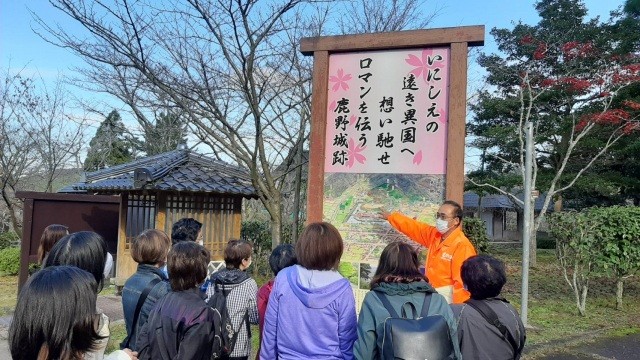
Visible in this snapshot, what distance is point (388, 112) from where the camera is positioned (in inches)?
181

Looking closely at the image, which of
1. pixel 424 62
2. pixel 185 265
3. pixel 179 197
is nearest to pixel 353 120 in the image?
pixel 424 62

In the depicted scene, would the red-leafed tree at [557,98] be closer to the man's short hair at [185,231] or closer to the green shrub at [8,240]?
the man's short hair at [185,231]

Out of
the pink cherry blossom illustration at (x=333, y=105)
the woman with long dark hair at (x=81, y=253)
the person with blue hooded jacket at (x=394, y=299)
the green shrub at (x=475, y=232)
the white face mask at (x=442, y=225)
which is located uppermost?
the pink cherry blossom illustration at (x=333, y=105)

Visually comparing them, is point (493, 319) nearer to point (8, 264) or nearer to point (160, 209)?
point (160, 209)

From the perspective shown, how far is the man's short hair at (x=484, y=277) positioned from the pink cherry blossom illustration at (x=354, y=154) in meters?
1.94

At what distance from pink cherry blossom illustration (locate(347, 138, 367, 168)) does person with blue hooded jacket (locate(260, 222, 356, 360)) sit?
6.21 ft

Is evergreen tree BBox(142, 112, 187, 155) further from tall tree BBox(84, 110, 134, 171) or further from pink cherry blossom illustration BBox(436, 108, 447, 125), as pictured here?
pink cherry blossom illustration BBox(436, 108, 447, 125)

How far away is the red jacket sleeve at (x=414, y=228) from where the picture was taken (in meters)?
4.14

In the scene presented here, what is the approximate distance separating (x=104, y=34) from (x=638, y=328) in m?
9.02

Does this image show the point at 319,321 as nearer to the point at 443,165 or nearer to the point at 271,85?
the point at 443,165

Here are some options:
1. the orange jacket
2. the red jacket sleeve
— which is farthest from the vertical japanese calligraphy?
the orange jacket

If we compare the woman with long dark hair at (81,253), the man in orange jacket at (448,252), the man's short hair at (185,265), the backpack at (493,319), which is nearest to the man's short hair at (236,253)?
the man's short hair at (185,265)

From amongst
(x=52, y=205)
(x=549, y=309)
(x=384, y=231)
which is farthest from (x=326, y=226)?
(x=549, y=309)

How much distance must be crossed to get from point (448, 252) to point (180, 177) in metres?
5.27
